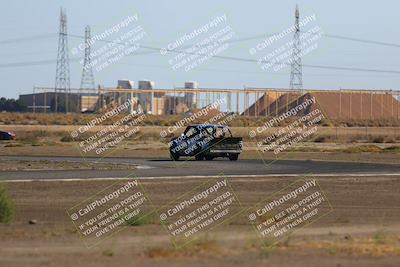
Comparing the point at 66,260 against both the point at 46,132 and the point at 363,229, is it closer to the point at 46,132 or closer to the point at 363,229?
the point at 363,229

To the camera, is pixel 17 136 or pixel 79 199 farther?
pixel 17 136

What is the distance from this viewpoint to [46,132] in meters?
88.2

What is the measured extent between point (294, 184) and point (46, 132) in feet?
204

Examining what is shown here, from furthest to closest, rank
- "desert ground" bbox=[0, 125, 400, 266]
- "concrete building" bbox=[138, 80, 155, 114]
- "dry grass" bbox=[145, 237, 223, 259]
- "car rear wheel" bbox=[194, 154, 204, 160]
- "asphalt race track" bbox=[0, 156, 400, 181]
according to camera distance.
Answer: "concrete building" bbox=[138, 80, 155, 114] < "car rear wheel" bbox=[194, 154, 204, 160] < "asphalt race track" bbox=[0, 156, 400, 181] < "dry grass" bbox=[145, 237, 223, 259] < "desert ground" bbox=[0, 125, 400, 266]

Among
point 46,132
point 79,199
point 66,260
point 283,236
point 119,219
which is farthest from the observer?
point 46,132

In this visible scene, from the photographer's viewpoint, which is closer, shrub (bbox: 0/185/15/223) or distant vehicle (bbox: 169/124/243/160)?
shrub (bbox: 0/185/15/223)

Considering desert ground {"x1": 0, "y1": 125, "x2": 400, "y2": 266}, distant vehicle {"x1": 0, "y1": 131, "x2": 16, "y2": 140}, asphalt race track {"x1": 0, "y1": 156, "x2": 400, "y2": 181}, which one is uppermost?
desert ground {"x1": 0, "y1": 125, "x2": 400, "y2": 266}

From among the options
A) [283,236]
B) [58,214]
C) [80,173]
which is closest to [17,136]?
[80,173]

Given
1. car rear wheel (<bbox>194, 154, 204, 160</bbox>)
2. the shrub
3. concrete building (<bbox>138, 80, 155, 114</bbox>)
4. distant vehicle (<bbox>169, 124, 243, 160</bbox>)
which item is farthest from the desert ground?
concrete building (<bbox>138, 80, 155, 114</bbox>)

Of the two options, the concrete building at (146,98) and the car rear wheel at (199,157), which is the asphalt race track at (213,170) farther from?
the concrete building at (146,98)

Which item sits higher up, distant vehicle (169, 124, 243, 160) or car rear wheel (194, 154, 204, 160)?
distant vehicle (169, 124, 243, 160)

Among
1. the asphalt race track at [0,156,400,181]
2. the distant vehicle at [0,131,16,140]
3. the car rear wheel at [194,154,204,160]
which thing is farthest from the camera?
the distant vehicle at [0,131,16,140]

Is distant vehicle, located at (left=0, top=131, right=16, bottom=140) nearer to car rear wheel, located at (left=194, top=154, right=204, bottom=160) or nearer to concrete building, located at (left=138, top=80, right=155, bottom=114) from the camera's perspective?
car rear wheel, located at (left=194, top=154, right=204, bottom=160)

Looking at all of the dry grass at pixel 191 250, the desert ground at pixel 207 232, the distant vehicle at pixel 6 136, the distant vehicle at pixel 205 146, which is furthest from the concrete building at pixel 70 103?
the dry grass at pixel 191 250
